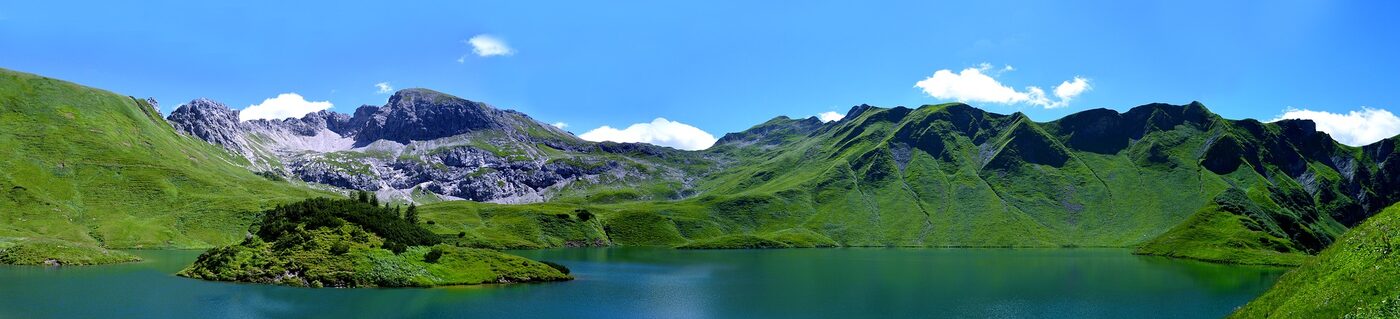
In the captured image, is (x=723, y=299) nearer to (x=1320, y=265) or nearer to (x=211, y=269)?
(x=1320, y=265)

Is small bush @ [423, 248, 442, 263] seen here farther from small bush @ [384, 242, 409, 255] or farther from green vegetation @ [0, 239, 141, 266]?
green vegetation @ [0, 239, 141, 266]

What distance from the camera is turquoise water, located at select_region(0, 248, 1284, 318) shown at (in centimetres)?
7162

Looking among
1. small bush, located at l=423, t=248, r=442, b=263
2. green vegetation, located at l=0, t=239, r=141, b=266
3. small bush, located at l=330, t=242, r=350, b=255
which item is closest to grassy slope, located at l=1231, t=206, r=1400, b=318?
small bush, located at l=423, t=248, r=442, b=263

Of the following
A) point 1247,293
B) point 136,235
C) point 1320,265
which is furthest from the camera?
point 136,235

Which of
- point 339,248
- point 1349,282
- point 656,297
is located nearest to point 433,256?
point 339,248

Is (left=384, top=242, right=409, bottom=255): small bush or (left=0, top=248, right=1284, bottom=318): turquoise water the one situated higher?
(left=384, top=242, right=409, bottom=255): small bush

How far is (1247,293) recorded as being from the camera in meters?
104

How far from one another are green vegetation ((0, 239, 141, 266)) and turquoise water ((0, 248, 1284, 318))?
611 centimetres

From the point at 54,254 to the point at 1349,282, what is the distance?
508 feet

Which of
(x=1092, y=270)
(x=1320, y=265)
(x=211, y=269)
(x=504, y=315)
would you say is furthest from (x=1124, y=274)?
(x=211, y=269)

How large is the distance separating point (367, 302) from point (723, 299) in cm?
3940

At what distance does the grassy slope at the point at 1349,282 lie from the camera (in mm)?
35812

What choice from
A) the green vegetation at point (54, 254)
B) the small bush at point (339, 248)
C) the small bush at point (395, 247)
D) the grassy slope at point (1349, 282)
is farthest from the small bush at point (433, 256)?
Result: the grassy slope at point (1349, 282)

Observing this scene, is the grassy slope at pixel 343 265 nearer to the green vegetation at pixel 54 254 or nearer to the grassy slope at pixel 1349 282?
the green vegetation at pixel 54 254
